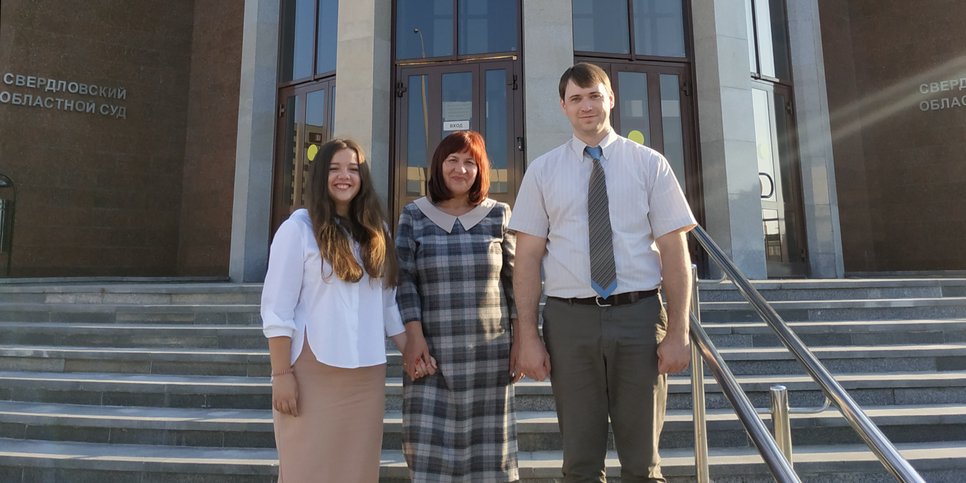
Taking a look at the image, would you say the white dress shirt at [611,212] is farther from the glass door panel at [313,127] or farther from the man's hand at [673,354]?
the glass door panel at [313,127]

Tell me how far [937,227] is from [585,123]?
12.5 meters

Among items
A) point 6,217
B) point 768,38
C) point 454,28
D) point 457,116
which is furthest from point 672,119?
point 6,217

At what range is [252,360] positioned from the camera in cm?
450

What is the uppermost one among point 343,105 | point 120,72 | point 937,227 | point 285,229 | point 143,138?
point 120,72

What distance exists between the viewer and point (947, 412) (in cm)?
370

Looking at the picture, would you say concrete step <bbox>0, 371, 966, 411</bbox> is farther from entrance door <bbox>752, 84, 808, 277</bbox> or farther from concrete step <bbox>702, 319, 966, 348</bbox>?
entrance door <bbox>752, 84, 808, 277</bbox>

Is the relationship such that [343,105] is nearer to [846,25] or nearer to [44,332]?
[44,332]

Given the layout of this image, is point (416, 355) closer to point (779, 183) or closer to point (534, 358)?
point (534, 358)

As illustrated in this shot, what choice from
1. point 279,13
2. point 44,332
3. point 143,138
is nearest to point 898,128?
point 279,13

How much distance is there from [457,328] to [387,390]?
180 cm

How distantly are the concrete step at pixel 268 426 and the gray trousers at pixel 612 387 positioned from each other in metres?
1.45

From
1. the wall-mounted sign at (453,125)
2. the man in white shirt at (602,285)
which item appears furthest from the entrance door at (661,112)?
the man in white shirt at (602,285)

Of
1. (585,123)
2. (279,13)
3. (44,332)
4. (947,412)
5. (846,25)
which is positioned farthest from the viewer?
(846,25)

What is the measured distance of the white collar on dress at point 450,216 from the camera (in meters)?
2.47
